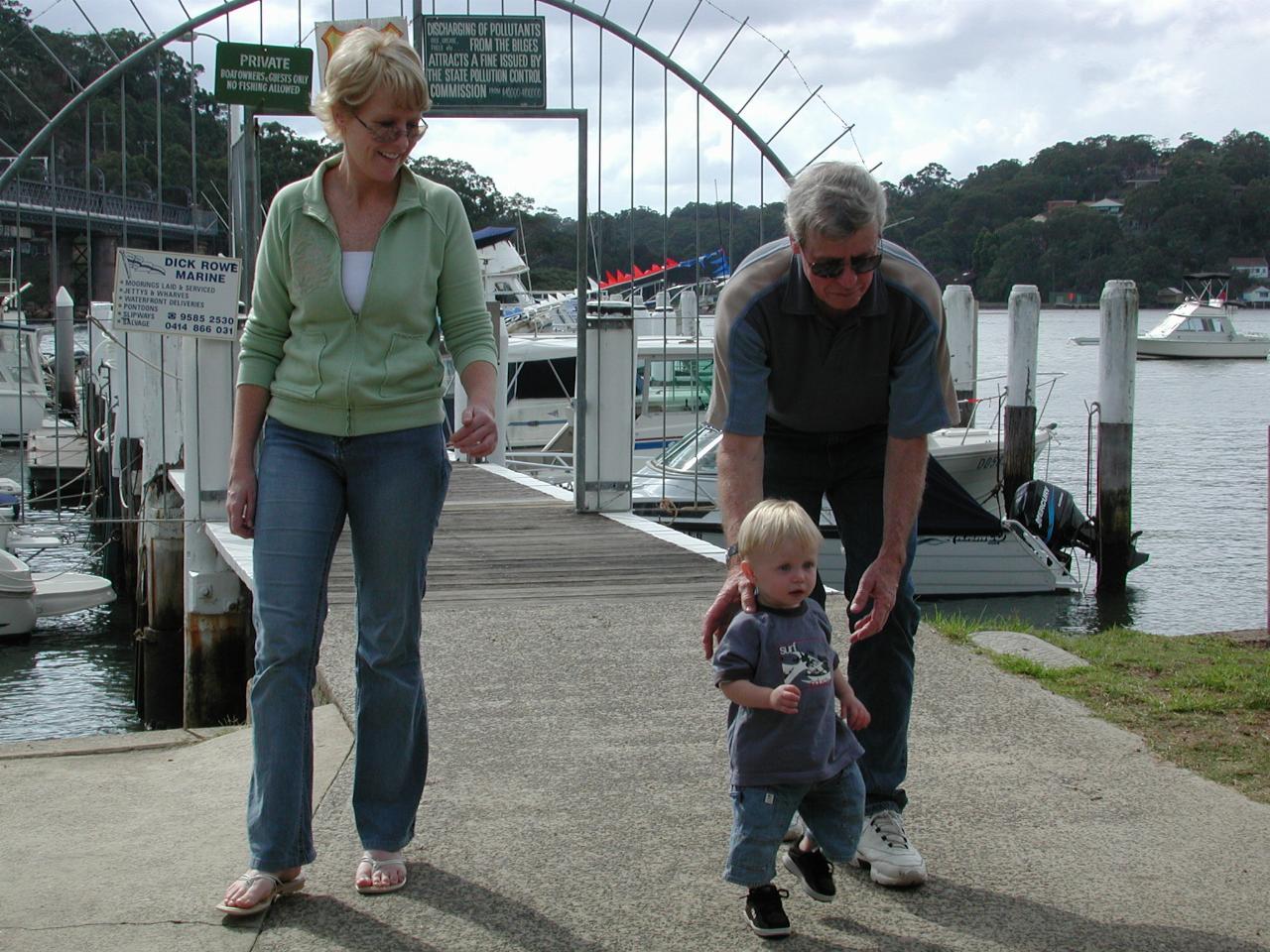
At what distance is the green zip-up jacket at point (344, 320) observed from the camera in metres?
3.34

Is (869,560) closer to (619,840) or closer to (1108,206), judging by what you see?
(619,840)

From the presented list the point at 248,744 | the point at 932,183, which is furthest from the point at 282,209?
the point at 932,183

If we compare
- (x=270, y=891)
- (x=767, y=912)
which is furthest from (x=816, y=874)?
(x=270, y=891)

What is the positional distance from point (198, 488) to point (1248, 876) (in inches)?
245

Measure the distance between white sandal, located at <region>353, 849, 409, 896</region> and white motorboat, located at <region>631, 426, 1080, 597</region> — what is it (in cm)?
973

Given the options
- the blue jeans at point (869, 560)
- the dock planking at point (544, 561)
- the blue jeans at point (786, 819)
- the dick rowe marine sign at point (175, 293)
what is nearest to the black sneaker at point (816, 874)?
the blue jeans at point (786, 819)

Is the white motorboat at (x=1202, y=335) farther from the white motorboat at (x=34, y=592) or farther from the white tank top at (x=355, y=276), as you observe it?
the white tank top at (x=355, y=276)

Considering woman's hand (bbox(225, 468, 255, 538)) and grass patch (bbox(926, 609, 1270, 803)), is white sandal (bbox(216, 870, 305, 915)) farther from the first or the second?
grass patch (bbox(926, 609, 1270, 803))

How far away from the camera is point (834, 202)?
10.5ft

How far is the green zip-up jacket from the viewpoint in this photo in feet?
11.0

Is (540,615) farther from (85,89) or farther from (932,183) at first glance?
(932,183)

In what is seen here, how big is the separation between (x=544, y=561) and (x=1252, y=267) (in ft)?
295

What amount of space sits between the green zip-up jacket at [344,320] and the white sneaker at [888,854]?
56.6 inches

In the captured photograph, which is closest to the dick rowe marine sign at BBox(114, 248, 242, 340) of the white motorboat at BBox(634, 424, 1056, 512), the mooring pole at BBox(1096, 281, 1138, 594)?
the white motorboat at BBox(634, 424, 1056, 512)
